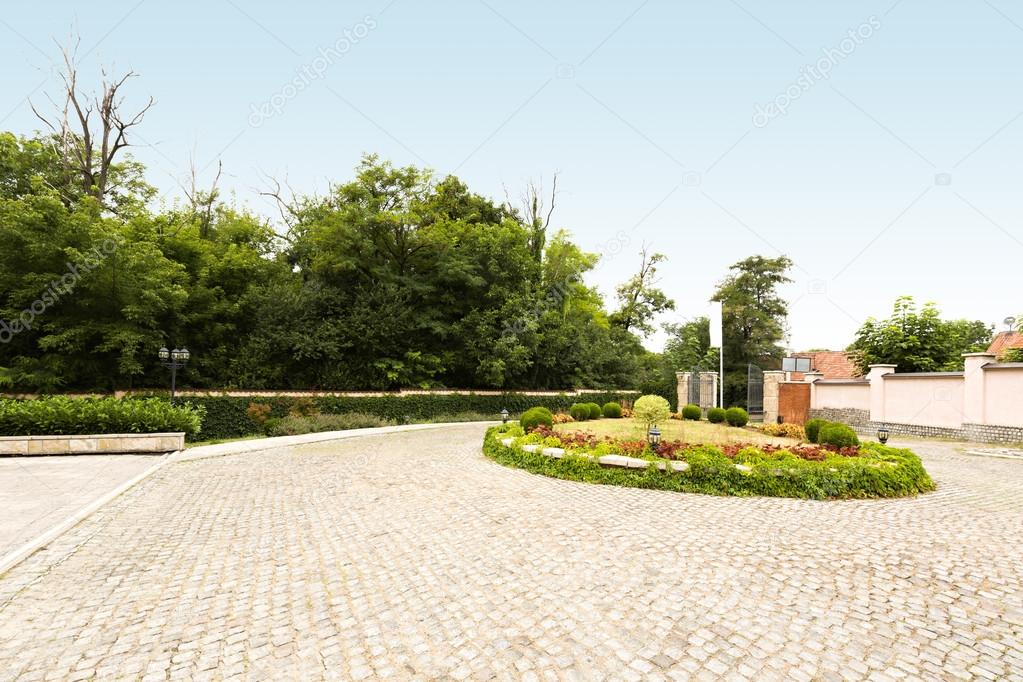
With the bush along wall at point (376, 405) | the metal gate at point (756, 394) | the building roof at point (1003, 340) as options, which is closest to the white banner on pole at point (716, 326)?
the metal gate at point (756, 394)

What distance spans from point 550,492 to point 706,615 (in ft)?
14.6

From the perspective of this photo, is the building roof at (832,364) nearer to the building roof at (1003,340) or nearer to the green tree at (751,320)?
the green tree at (751,320)

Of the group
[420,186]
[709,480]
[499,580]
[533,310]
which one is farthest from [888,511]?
[420,186]

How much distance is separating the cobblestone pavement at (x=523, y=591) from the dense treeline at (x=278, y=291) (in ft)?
41.1

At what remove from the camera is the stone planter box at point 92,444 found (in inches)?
460

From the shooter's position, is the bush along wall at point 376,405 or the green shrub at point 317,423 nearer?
the green shrub at point 317,423

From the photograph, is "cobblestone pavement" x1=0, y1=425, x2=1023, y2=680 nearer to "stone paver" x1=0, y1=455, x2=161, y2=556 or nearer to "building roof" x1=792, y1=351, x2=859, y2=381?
"stone paver" x1=0, y1=455, x2=161, y2=556

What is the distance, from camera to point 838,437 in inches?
403

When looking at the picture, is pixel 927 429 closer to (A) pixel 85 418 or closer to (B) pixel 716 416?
(B) pixel 716 416

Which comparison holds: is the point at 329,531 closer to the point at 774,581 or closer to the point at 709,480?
the point at 774,581

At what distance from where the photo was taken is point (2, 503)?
7.27 meters

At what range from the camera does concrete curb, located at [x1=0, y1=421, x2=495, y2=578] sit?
522 centimetres

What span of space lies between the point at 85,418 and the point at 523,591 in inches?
527

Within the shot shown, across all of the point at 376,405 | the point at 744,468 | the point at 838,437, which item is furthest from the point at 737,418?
the point at 376,405
